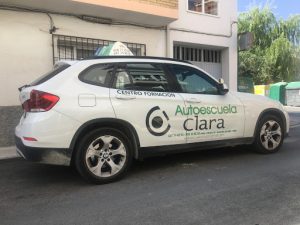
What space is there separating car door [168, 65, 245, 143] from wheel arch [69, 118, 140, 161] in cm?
78

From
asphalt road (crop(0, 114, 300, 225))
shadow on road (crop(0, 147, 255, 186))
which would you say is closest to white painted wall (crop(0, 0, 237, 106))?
shadow on road (crop(0, 147, 255, 186))

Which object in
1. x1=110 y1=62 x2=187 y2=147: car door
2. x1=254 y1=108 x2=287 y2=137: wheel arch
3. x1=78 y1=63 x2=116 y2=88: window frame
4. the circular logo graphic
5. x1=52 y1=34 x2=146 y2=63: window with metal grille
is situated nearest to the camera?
x1=78 y1=63 x2=116 y2=88: window frame

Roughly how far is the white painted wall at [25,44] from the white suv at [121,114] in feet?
12.0

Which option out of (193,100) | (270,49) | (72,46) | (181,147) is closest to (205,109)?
(193,100)

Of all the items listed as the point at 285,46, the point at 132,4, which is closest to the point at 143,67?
the point at 132,4

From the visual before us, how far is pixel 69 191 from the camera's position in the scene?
497 cm

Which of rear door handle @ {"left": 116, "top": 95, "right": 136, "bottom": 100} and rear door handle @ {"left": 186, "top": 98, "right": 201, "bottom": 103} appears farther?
rear door handle @ {"left": 186, "top": 98, "right": 201, "bottom": 103}

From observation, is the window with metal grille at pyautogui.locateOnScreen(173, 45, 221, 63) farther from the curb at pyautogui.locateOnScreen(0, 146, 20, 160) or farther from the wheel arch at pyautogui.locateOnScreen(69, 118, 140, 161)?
the wheel arch at pyautogui.locateOnScreen(69, 118, 140, 161)

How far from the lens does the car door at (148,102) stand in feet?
17.6

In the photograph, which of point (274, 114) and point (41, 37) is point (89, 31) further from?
point (274, 114)

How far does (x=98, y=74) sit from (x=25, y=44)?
4.39 metres

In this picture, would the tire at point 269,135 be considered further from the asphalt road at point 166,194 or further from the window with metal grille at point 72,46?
the window with metal grille at point 72,46

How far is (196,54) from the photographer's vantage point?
13.0 metres

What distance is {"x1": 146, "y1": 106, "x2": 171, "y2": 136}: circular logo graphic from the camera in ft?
18.1
